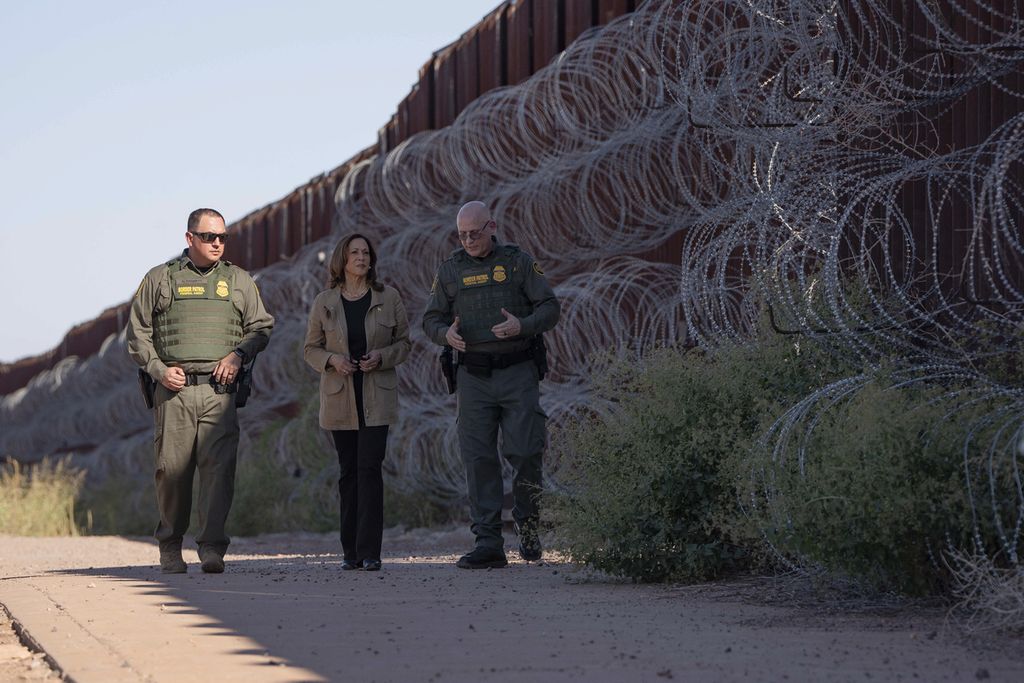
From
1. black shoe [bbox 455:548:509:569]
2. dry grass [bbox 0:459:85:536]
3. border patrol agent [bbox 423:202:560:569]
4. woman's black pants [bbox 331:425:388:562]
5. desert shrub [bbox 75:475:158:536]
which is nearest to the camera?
black shoe [bbox 455:548:509:569]

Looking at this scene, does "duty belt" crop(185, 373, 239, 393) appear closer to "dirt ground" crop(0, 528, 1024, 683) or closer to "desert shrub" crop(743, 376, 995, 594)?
"dirt ground" crop(0, 528, 1024, 683)

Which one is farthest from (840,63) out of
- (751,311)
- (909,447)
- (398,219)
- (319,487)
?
(319,487)

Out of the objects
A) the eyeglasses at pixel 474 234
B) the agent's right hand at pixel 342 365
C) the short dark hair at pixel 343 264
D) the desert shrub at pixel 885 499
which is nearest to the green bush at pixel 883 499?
the desert shrub at pixel 885 499

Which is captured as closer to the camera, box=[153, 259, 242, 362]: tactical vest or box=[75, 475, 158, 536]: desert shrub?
box=[153, 259, 242, 362]: tactical vest

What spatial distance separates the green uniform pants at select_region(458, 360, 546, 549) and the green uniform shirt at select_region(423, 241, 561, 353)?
5.8 inches

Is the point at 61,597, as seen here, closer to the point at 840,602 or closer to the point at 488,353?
the point at 488,353

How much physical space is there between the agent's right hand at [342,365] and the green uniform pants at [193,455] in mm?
646

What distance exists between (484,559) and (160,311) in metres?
2.27

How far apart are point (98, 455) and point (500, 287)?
57.7ft

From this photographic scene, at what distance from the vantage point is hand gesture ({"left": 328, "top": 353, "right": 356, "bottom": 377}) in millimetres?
8359

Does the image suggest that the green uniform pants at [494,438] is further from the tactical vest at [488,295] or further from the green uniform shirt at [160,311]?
the green uniform shirt at [160,311]

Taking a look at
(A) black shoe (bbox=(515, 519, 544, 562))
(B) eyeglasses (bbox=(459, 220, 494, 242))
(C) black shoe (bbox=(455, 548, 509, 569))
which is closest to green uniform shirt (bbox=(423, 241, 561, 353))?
(B) eyeglasses (bbox=(459, 220, 494, 242))

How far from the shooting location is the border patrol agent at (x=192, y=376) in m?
8.45

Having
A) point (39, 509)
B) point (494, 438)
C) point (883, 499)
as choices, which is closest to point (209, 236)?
point (494, 438)
